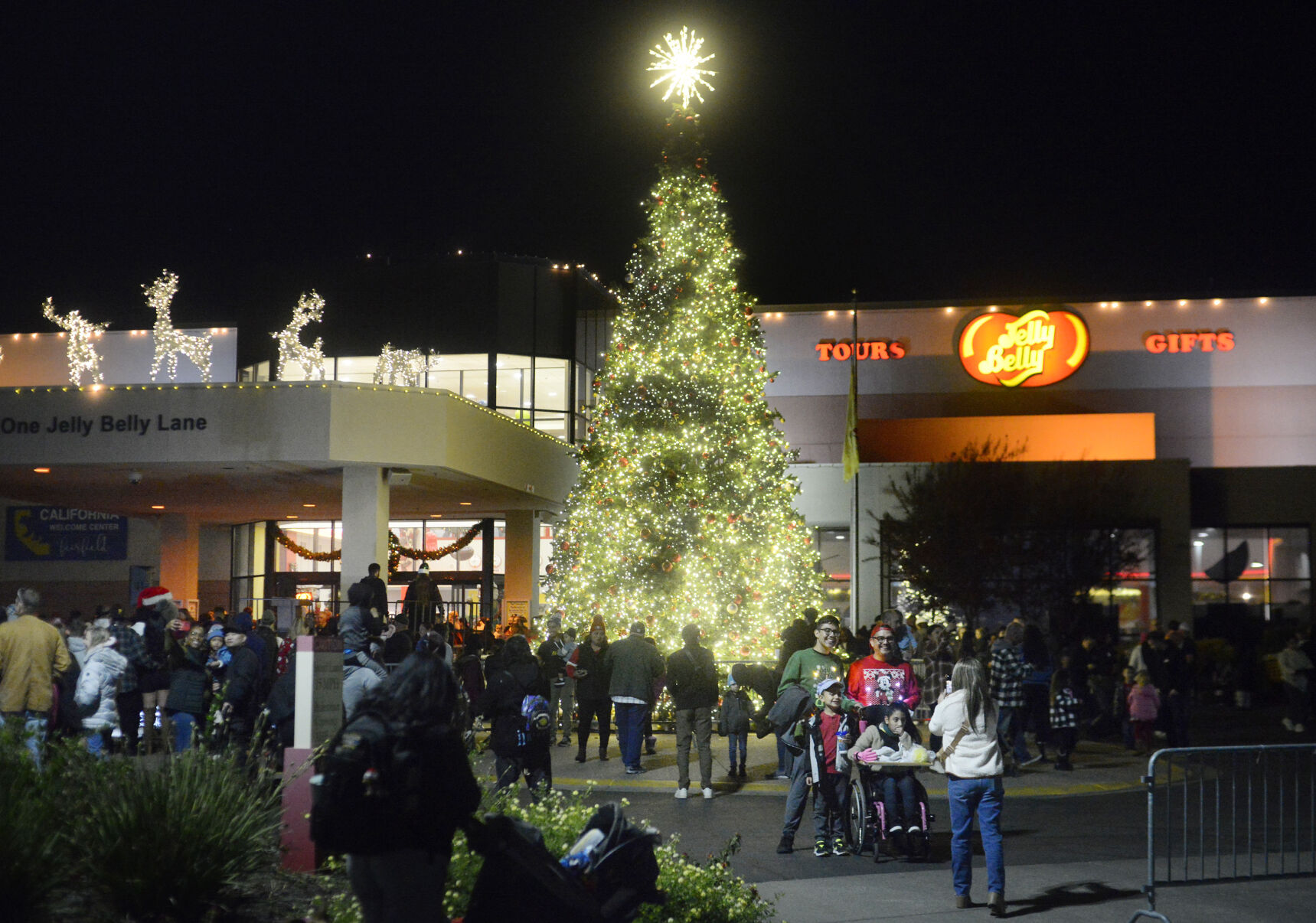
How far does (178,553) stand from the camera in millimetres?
33562

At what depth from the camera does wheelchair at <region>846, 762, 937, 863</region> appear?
10.5 metres

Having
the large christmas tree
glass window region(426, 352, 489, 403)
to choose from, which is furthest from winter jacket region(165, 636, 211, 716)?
glass window region(426, 352, 489, 403)

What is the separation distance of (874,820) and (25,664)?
804cm

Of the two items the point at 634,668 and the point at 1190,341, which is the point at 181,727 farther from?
the point at 1190,341

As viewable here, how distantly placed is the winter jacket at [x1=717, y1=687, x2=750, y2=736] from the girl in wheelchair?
488 centimetres

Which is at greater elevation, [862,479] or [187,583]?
[862,479]

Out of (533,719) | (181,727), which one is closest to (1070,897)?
(533,719)

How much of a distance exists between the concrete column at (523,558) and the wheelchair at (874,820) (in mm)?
22995

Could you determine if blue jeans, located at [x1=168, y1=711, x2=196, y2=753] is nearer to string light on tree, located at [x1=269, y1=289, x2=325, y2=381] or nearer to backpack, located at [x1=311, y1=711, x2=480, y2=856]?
backpack, located at [x1=311, y1=711, x2=480, y2=856]

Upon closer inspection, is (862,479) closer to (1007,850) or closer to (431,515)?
(431,515)

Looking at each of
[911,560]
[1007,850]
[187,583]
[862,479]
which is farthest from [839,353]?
[1007,850]

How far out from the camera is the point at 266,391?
23.1 metres

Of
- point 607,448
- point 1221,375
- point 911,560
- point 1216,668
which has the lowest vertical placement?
point 1216,668

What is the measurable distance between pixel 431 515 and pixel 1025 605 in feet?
54.3
